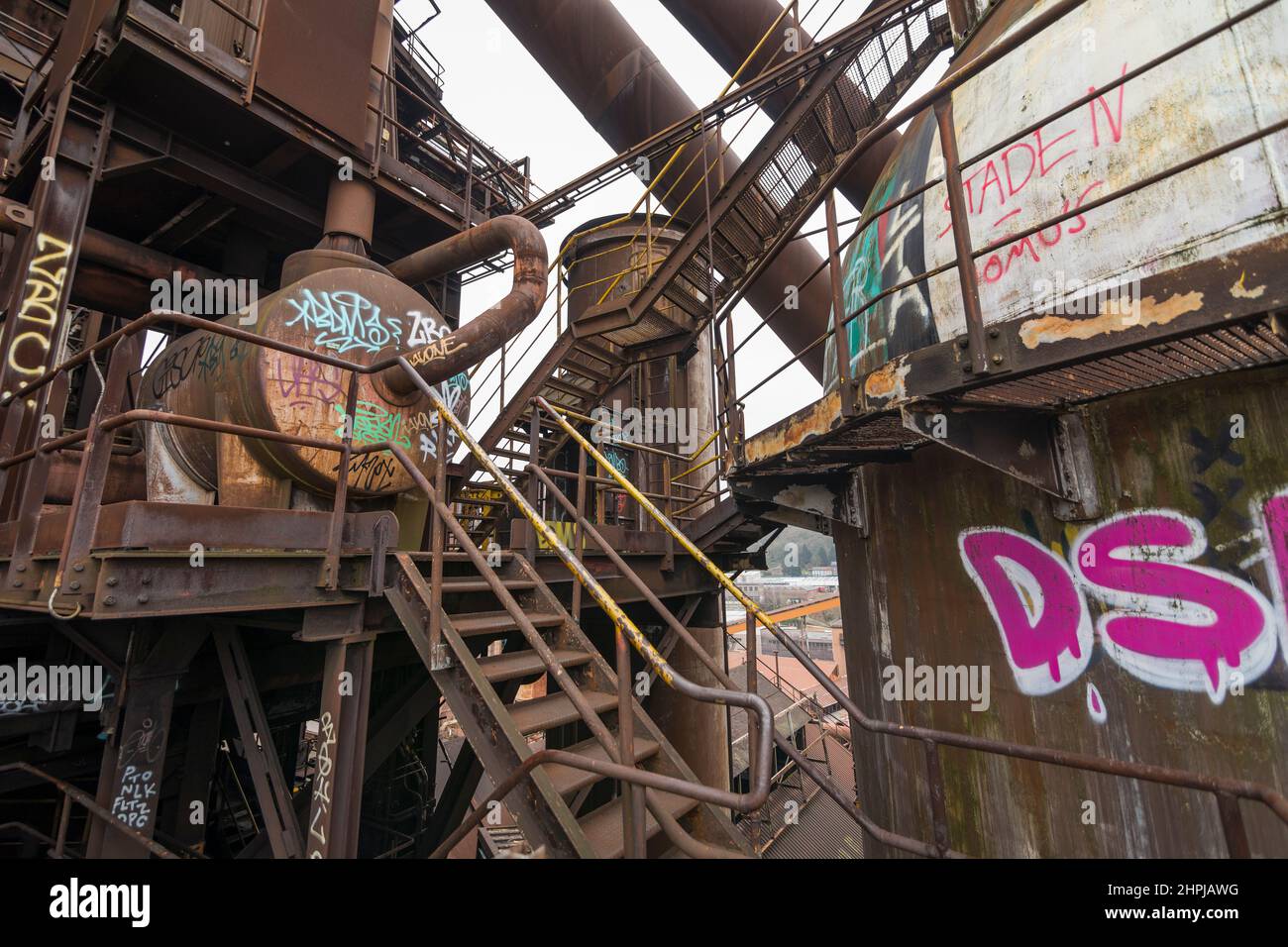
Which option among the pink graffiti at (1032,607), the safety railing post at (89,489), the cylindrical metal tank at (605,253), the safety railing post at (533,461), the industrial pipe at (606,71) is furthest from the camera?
the cylindrical metal tank at (605,253)

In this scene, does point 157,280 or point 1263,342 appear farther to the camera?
point 157,280

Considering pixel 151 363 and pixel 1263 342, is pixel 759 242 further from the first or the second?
pixel 151 363

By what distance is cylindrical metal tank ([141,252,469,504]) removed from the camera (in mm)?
4332

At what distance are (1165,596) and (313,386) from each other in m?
5.38

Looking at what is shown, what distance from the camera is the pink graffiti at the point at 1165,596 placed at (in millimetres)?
2375

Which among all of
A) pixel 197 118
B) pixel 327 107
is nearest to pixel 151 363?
pixel 197 118

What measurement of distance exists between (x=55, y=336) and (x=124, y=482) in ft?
5.25

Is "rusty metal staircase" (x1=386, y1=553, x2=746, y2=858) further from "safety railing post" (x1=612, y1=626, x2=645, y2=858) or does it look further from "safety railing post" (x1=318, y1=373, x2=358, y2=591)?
"safety railing post" (x1=318, y1=373, x2=358, y2=591)

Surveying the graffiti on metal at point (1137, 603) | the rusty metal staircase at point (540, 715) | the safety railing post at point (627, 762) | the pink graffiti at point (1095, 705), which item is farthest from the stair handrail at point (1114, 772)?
the safety railing post at point (627, 762)

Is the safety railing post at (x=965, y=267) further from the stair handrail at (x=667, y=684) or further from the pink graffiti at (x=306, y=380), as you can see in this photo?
the pink graffiti at (x=306, y=380)

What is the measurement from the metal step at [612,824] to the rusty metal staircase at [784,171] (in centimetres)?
435

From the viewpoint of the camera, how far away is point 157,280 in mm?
7750

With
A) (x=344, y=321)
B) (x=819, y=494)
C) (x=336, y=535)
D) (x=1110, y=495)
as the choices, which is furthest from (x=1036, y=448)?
(x=344, y=321)

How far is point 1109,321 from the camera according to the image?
6.68ft
